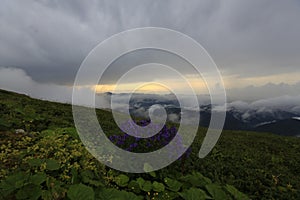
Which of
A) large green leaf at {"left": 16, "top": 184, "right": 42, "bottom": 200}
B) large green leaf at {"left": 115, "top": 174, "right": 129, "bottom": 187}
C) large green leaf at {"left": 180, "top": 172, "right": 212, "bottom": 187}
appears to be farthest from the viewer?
large green leaf at {"left": 115, "top": 174, "right": 129, "bottom": 187}

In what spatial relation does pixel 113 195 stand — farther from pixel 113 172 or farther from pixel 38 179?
pixel 113 172

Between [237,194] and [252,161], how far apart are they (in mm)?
8254

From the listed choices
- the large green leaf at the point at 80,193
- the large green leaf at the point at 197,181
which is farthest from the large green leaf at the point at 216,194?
the large green leaf at the point at 80,193

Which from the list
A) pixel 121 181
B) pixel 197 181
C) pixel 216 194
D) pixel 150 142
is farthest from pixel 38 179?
pixel 150 142

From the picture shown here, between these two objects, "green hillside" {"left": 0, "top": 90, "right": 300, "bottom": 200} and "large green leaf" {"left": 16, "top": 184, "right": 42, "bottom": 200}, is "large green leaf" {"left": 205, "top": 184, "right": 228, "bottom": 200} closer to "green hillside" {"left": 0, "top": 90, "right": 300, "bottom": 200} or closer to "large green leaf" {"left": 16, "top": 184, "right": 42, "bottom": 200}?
"green hillside" {"left": 0, "top": 90, "right": 300, "bottom": 200}

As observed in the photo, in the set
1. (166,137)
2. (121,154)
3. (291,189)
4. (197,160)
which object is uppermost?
(166,137)

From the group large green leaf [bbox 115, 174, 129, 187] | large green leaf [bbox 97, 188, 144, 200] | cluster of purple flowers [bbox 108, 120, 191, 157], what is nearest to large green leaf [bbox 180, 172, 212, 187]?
large green leaf [bbox 115, 174, 129, 187]

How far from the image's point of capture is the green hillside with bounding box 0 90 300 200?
3.80 metres

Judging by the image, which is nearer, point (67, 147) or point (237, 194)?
point (237, 194)

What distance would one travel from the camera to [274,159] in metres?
12.7

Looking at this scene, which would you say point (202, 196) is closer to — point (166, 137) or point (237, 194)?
point (237, 194)

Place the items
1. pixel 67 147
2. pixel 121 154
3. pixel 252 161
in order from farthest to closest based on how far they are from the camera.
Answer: pixel 252 161
pixel 121 154
pixel 67 147

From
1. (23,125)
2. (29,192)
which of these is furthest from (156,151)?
(23,125)

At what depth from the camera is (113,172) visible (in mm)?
6406
